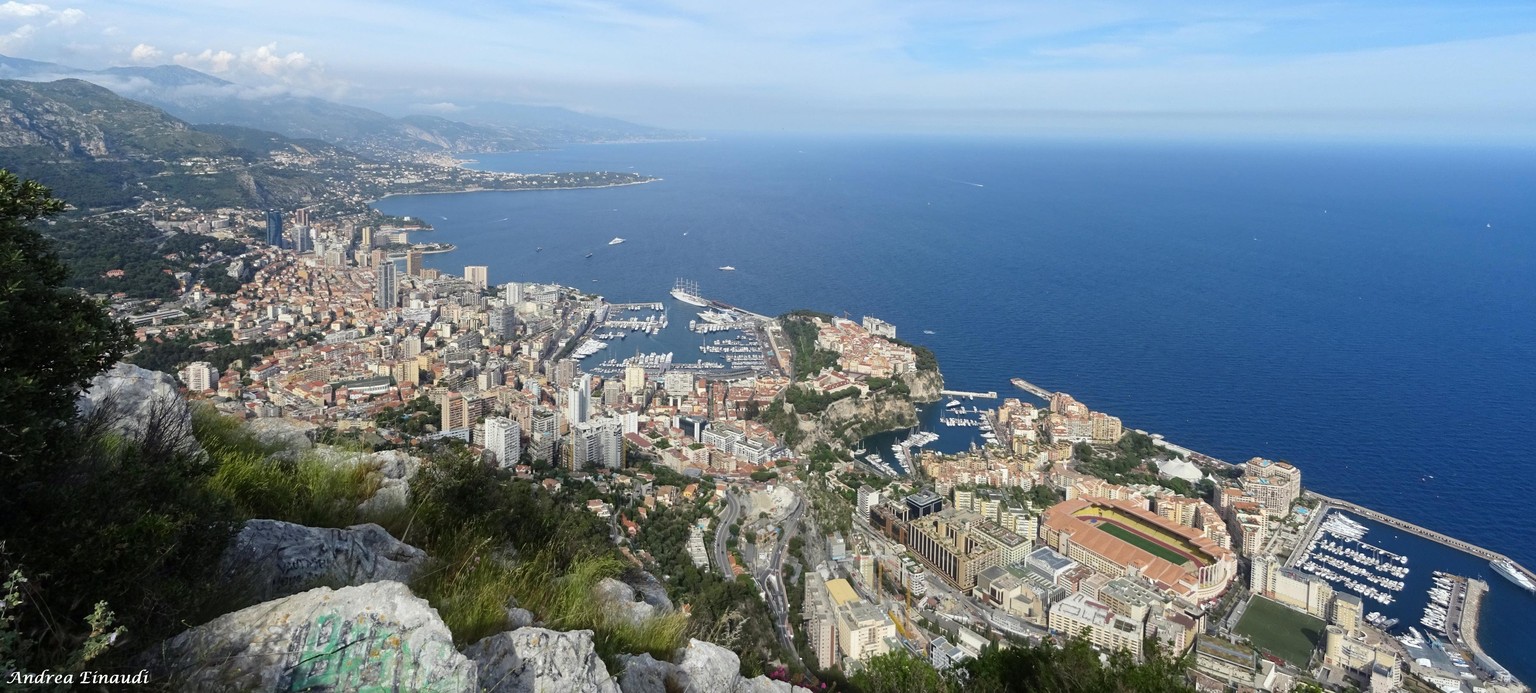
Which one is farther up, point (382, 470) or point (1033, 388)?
point (382, 470)

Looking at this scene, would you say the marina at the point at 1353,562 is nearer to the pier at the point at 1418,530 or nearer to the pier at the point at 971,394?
the pier at the point at 1418,530

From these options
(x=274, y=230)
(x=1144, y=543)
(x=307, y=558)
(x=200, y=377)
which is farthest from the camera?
(x=274, y=230)

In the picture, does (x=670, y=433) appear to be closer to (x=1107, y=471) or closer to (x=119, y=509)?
(x=1107, y=471)

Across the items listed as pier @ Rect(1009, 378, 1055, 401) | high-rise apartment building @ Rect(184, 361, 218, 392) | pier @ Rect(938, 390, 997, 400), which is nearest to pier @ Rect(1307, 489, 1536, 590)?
pier @ Rect(1009, 378, 1055, 401)

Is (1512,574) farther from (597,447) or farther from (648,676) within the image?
(648,676)

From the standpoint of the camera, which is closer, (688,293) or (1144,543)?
(1144,543)

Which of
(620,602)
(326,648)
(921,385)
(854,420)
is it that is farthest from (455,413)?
(326,648)

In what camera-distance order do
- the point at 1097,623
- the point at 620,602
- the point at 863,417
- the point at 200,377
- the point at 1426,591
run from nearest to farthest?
the point at 620,602 < the point at 1097,623 < the point at 1426,591 < the point at 200,377 < the point at 863,417
